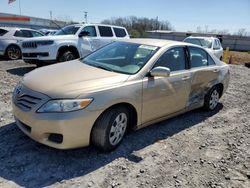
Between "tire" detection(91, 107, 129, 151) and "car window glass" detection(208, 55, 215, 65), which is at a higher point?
"car window glass" detection(208, 55, 215, 65)

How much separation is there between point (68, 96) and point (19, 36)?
32.9 feet

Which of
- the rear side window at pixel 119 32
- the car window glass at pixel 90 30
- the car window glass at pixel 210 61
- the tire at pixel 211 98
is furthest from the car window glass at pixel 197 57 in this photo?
the rear side window at pixel 119 32

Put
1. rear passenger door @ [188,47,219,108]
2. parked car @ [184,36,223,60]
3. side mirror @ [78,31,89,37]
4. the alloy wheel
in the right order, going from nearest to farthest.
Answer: the alloy wheel < rear passenger door @ [188,47,219,108] < side mirror @ [78,31,89,37] < parked car @ [184,36,223,60]

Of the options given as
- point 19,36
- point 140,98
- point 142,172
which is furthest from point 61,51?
point 142,172

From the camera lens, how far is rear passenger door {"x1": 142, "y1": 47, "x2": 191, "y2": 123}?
3887mm

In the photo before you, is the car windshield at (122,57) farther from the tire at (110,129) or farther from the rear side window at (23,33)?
the rear side window at (23,33)

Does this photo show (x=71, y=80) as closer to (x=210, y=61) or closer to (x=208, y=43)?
(x=210, y=61)

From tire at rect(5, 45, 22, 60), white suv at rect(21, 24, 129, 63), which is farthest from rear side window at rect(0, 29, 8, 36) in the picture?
white suv at rect(21, 24, 129, 63)

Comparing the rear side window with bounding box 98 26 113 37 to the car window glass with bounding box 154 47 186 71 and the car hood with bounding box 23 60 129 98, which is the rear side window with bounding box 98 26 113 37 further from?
the car hood with bounding box 23 60 129 98

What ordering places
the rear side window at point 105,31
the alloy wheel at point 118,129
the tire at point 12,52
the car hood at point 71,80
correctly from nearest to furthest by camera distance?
the car hood at point 71,80, the alloy wheel at point 118,129, the rear side window at point 105,31, the tire at point 12,52

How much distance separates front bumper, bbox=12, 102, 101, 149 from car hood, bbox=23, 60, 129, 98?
0.25 meters

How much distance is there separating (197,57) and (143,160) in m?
2.58

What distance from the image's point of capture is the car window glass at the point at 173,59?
4219 mm

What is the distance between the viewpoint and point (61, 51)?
8.70 metres
